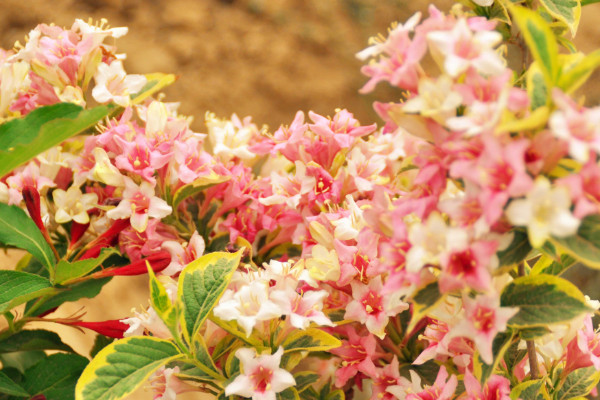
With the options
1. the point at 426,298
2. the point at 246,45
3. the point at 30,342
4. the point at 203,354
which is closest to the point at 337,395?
the point at 203,354

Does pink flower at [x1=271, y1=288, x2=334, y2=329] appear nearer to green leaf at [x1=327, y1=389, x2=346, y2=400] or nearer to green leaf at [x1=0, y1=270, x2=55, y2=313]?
green leaf at [x1=327, y1=389, x2=346, y2=400]

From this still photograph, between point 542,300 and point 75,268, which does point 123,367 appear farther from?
point 542,300

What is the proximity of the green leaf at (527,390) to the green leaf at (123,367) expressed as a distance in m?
0.28

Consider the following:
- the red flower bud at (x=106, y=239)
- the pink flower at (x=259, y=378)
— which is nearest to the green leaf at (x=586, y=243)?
the pink flower at (x=259, y=378)

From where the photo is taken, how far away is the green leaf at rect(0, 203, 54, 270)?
0.71 m

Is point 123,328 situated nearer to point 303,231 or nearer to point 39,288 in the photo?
point 39,288

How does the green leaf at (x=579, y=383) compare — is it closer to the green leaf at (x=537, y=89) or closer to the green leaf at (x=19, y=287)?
the green leaf at (x=537, y=89)

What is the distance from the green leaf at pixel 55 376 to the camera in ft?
2.60

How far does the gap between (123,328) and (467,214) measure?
0.43 m

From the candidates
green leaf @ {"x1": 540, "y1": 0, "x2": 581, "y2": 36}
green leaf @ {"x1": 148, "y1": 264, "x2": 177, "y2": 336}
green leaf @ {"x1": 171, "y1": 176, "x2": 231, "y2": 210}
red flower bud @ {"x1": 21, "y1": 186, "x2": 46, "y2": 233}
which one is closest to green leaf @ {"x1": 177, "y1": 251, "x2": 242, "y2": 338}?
green leaf @ {"x1": 148, "y1": 264, "x2": 177, "y2": 336}

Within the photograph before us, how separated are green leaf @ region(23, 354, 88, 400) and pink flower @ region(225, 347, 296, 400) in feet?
0.98

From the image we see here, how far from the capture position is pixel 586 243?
44 cm

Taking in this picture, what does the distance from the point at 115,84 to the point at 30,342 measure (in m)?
0.32

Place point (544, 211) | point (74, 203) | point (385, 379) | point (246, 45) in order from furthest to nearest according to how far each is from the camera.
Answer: point (246, 45) → point (74, 203) → point (385, 379) → point (544, 211)
